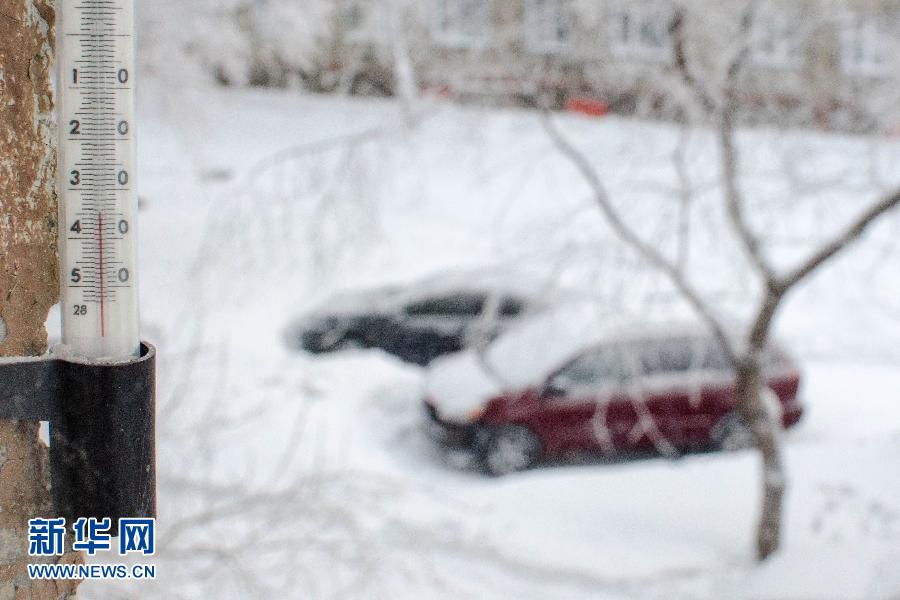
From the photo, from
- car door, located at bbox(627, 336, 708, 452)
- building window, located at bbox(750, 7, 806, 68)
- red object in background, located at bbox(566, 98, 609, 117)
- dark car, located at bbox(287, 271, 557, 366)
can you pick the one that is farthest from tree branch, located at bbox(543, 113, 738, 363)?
dark car, located at bbox(287, 271, 557, 366)

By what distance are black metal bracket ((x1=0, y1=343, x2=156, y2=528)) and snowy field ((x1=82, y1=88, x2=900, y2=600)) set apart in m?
2.16

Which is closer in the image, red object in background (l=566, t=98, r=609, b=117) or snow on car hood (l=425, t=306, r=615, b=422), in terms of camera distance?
red object in background (l=566, t=98, r=609, b=117)

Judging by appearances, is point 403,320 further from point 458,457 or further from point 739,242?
point 739,242

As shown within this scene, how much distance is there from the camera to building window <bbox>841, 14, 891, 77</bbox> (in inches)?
222

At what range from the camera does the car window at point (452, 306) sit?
8383mm

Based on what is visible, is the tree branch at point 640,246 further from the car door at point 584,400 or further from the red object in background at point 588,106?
the car door at point 584,400

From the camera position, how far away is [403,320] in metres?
8.80

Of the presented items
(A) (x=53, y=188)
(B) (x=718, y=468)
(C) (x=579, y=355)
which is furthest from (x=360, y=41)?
(A) (x=53, y=188)

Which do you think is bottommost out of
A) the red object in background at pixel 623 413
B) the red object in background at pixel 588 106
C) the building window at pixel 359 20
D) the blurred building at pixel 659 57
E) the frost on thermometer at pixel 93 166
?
the red object in background at pixel 623 413

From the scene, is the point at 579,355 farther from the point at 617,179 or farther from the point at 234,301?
the point at 234,301

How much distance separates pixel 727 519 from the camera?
669 cm

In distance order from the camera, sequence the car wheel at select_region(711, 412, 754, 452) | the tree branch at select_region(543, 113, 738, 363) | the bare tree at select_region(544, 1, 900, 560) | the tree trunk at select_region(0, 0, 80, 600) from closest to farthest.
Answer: the tree trunk at select_region(0, 0, 80, 600) → the bare tree at select_region(544, 1, 900, 560) → the tree branch at select_region(543, 113, 738, 363) → the car wheel at select_region(711, 412, 754, 452)

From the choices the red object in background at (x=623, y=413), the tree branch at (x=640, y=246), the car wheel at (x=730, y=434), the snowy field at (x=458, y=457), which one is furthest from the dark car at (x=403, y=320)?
the tree branch at (x=640, y=246)

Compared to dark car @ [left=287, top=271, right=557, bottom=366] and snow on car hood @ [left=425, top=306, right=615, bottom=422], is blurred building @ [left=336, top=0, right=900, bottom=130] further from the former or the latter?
dark car @ [left=287, top=271, right=557, bottom=366]
